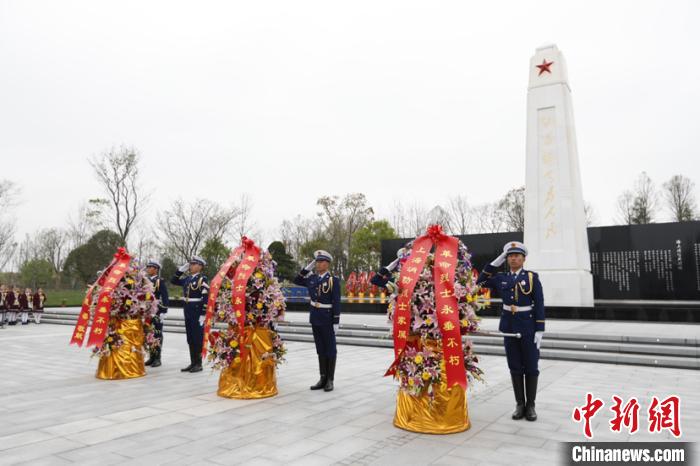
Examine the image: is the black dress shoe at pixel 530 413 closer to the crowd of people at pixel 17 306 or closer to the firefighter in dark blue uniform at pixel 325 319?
the firefighter in dark blue uniform at pixel 325 319

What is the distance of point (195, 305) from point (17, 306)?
12.9 m

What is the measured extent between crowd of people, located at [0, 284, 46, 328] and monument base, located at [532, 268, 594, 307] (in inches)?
674

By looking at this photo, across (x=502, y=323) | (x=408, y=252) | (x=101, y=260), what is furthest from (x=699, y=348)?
(x=101, y=260)

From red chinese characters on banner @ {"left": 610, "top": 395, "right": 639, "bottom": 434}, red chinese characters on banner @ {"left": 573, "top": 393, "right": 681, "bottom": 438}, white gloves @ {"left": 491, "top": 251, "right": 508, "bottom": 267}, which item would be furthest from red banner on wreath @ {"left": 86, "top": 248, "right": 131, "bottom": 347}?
red chinese characters on banner @ {"left": 610, "top": 395, "right": 639, "bottom": 434}

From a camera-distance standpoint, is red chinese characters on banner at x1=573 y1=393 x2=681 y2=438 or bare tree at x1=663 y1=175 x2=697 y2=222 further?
bare tree at x1=663 y1=175 x2=697 y2=222

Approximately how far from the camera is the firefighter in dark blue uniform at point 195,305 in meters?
7.11

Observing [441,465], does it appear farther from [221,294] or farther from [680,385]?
[680,385]

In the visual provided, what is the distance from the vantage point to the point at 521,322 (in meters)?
4.36

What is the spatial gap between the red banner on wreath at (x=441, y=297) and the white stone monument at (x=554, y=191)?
33.7 feet

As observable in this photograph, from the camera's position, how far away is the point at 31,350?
32.3ft

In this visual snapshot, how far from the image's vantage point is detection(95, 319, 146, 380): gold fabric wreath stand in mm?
6637

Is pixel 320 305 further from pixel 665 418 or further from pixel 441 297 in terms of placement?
pixel 665 418

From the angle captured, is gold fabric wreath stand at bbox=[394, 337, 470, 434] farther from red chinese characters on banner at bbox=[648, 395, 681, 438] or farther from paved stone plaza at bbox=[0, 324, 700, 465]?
red chinese characters on banner at bbox=[648, 395, 681, 438]

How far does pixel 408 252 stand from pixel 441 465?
1.86 m
